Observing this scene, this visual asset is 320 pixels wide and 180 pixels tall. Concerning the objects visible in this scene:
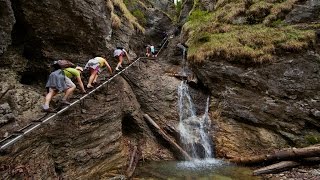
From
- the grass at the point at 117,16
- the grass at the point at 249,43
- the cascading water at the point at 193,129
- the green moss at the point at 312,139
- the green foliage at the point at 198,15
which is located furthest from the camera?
the green foliage at the point at 198,15

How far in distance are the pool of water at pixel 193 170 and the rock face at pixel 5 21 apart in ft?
25.0

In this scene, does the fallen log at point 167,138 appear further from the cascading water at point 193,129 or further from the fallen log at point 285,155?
the fallen log at point 285,155

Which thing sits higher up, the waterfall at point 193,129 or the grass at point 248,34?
the grass at point 248,34

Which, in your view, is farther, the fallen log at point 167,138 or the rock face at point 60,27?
the fallen log at point 167,138

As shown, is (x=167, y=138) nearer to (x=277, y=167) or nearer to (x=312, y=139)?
(x=277, y=167)

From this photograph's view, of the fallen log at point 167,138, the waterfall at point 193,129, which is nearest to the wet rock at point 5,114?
the fallen log at point 167,138

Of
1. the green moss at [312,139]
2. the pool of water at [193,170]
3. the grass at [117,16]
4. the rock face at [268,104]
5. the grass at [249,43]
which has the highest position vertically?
the grass at [117,16]

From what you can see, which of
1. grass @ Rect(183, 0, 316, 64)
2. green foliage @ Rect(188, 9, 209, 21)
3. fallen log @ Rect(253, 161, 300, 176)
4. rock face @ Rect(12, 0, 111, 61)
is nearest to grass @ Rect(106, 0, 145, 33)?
rock face @ Rect(12, 0, 111, 61)

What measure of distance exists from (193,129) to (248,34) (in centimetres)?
720

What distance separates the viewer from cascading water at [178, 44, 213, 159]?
53.9ft

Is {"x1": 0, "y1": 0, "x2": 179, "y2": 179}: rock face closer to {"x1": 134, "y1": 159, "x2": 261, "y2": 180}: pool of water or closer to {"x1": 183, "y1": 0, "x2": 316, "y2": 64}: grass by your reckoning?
{"x1": 134, "y1": 159, "x2": 261, "y2": 180}: pool of water

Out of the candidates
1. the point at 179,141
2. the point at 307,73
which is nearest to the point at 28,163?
the point at 179,141

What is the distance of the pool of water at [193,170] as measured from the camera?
12930 mm

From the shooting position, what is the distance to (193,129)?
676 inches
